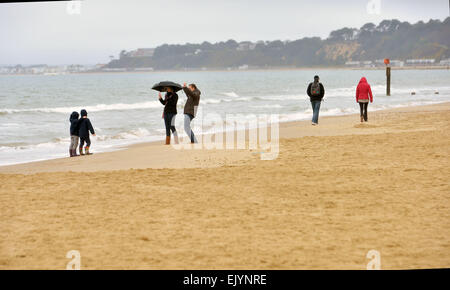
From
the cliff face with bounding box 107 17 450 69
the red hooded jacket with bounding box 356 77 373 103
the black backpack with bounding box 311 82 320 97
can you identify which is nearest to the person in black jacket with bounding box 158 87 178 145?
the black backpack with bounding box 311 82 320 97

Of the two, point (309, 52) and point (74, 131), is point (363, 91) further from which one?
point (309, 52)

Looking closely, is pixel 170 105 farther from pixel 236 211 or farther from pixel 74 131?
pixel 236 211

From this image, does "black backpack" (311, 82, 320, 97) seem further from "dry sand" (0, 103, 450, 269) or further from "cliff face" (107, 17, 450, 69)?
"cliff face" (107, 17, 450, 69)

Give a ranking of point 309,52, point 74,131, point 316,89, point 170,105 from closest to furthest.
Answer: point 74,131, point 170,105, point 316,89, point 309,52

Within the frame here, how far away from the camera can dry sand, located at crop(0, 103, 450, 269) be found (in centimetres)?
478

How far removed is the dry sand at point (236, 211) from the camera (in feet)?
15.7

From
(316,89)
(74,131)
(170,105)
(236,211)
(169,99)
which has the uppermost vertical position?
(316,89)

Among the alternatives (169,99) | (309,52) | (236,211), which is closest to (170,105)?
(169,99)

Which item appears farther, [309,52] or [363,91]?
[309,52]

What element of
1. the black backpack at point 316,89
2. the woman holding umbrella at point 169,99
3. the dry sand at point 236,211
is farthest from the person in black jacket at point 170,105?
the black backpack at point 316,89

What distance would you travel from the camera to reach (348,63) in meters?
112

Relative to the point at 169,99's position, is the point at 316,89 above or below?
above

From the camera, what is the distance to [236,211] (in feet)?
20.9

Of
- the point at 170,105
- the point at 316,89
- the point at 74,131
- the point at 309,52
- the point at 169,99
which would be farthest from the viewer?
the point at 309,52
